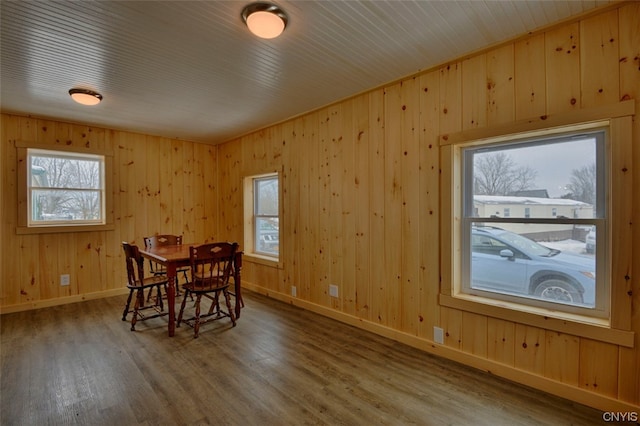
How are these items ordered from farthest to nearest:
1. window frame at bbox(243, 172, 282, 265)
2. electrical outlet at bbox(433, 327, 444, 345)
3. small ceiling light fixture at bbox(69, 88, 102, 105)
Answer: window frame at bbox(243, 172, 282, 265)
small ceiling light fixture at bbox(69, 88, 102, 105)
electrical outlet at bbox(433, 327, 444, 345)

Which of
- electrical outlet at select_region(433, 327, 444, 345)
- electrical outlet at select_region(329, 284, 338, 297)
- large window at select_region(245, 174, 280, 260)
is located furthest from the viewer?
large window at select_region(245, 174, 280, 260)

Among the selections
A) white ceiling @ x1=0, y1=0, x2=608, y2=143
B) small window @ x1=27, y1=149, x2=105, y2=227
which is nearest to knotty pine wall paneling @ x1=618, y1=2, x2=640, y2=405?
white ceiling @ x1=0, y1=0, x2=608, y2=143

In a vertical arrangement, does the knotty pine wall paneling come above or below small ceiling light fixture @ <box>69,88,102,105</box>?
below

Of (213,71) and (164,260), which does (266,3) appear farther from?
(164,260)

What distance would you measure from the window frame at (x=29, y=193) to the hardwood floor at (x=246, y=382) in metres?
1.36

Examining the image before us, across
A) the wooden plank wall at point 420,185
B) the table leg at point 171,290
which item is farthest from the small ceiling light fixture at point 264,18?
the table leg at point 171,290

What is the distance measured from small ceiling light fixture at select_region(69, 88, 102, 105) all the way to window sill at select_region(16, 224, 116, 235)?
1.98 m

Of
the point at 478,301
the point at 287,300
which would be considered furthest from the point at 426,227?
the point at 287,300

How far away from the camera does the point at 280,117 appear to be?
163 inches

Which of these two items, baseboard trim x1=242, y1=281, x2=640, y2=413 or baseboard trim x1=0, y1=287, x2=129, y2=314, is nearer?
baseboard trim x1=242, y1=281, x2=640, y2=413

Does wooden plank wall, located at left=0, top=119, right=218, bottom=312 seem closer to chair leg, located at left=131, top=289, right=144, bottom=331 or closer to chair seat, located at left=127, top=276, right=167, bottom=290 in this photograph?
chair leg, located at left=131, top=289, right=144, bottom=331

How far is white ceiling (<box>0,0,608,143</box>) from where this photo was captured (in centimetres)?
193

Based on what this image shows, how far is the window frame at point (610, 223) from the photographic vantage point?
6.17 ft

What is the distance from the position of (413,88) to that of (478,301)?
194 cm
